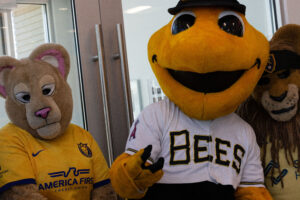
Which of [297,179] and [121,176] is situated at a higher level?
[121,176]

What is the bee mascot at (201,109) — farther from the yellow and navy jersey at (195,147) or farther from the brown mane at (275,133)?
the brown mane at (275,133)

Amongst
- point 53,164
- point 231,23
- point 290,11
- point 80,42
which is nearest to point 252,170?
point 231,23

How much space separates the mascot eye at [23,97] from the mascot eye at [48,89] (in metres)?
0.06

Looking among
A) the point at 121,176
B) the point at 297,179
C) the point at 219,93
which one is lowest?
the point at 297,179

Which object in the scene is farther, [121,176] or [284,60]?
[284,60]

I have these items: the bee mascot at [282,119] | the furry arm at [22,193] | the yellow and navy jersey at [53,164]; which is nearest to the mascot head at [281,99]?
the bee mascot at [282,119]

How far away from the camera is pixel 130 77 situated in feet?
7.41

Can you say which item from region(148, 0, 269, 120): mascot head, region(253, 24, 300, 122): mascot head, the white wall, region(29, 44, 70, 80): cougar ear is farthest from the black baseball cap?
the white wall

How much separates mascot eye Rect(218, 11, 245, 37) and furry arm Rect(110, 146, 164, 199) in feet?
1.80

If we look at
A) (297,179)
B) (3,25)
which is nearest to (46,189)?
(3,25)

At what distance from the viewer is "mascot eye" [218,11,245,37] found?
1.56 m

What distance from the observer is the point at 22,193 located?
1484 millimetres

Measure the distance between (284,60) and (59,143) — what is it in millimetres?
988

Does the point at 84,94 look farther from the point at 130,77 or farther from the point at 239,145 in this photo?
the point at 239,145
